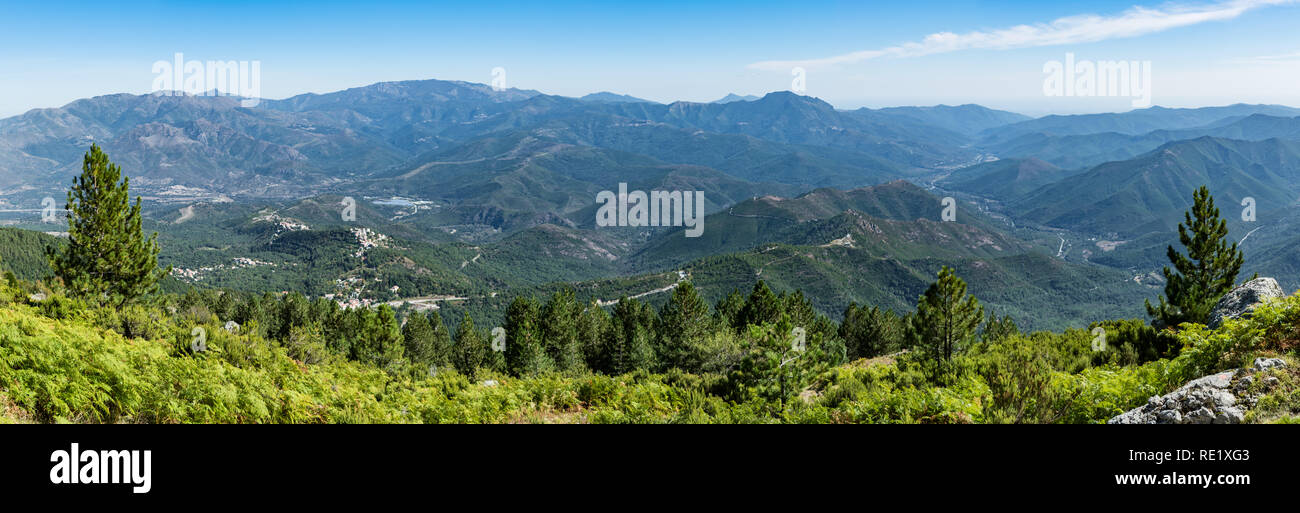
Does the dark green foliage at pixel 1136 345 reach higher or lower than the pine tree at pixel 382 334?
higher

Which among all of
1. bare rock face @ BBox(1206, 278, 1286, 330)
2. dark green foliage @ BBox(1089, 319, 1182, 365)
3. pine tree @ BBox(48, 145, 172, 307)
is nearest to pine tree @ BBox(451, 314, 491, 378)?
pine tree @ BBox(48, 145, 172, 307)

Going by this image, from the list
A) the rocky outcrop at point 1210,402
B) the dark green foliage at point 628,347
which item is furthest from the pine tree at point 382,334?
the rocky outcrop at point 1210,402

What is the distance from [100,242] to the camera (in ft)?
89.5

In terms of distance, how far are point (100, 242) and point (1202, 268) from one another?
5473cm

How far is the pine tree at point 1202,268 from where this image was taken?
89.5ft

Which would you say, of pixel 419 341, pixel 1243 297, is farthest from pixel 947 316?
pixel 419 341

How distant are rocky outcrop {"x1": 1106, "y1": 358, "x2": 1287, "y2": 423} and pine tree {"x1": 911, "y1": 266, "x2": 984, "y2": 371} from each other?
1829 centimetres

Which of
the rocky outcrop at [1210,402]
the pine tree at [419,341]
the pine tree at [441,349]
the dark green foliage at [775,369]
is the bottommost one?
the pine tree at [441,349]

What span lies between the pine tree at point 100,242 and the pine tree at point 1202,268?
50581 mm

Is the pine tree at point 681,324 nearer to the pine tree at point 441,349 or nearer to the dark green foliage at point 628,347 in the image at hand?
the dark green foliage at point 628,347

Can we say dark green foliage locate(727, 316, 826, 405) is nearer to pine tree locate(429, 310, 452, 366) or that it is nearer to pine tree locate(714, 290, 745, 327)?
pine tree locate(714, 290, 745, 327)
